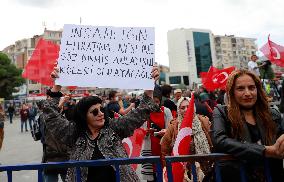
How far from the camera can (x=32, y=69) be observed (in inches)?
207

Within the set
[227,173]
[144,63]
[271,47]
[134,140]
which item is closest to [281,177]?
[227,173]

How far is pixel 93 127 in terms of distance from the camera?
3143 mm

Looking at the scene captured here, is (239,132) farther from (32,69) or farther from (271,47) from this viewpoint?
(271,47)

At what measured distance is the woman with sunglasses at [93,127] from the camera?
298cm

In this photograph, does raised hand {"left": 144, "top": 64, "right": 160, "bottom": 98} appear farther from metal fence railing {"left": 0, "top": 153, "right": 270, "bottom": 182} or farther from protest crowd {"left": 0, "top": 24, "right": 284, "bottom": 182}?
metal fence railing {"left": 0, "top": 153, "right": 270, "bottom": 182}

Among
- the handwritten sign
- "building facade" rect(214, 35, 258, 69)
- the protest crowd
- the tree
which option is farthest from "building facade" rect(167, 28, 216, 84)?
the handwritten sign

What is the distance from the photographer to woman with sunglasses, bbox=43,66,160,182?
2.98m

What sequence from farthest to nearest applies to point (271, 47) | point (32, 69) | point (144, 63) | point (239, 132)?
point (271, 47), point (32, 69), point (144, 63), point (239, 132)

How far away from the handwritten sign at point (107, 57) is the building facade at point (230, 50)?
429ft

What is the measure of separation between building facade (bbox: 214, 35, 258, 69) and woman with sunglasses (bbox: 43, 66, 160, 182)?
430 ft

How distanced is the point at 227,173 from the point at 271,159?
1.03ft

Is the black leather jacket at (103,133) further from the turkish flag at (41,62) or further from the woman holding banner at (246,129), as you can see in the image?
the turkish flag at (41,62)

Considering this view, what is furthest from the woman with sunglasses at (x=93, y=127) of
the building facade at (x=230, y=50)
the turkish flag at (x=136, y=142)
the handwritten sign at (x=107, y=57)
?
the building facade at (x=230, y=50)

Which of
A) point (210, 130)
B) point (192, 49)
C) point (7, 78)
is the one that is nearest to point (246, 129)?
point (210, 130)
